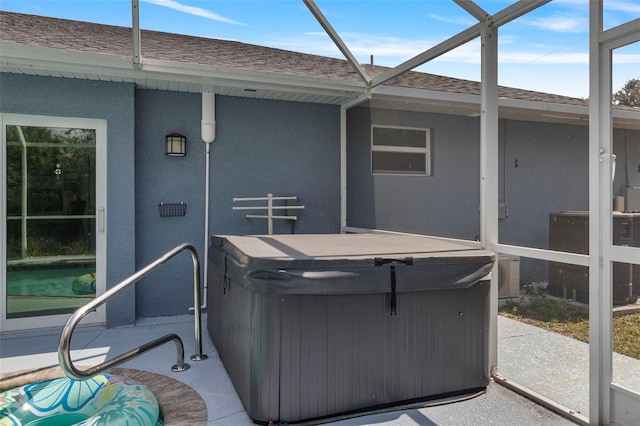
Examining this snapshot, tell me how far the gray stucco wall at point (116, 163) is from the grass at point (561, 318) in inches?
166

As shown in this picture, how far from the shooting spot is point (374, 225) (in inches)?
207

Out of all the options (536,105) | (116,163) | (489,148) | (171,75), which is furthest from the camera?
(536,105)

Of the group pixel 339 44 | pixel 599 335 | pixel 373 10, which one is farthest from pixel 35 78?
pixel 599 335

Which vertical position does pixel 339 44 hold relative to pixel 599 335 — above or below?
above

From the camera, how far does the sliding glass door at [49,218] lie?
4.07 m

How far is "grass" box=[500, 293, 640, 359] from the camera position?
2.63m

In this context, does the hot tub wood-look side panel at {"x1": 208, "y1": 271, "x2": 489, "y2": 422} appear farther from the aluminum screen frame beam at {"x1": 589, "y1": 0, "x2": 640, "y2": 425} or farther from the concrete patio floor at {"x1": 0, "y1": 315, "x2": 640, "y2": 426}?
the aluminum screen frame beam at {"x1": 589, "y1": 0, "x2": 640, "y2": 425}

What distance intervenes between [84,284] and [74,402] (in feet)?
6.57

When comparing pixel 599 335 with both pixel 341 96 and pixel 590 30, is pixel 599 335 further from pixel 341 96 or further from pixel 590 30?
pixel 341 96

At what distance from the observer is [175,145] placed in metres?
4.52

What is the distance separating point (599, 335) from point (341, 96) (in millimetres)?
3516

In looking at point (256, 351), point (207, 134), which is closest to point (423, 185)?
point (207, 134)

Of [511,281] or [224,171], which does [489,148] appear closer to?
[511,281]

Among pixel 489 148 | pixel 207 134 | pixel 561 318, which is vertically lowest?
pixel 561 318
